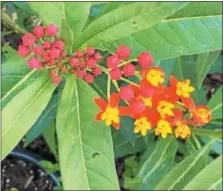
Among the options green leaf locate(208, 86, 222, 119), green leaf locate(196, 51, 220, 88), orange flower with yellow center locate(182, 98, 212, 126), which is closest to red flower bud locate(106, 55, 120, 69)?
orange flower with yellow center locate(182, 98, 212, 126)

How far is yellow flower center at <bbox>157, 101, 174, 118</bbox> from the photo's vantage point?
1.16m

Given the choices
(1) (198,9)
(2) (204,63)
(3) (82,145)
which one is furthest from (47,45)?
(2) (204,63)

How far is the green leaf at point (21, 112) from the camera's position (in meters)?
1.11

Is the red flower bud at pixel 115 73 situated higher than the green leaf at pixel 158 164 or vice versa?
the red flower bud at pixel 115 73

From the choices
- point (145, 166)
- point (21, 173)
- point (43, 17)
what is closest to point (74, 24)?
point (43, 17)

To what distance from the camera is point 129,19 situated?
1045mm

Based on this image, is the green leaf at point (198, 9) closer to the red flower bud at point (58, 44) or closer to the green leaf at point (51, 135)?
the red flower bud at point (58, 44)

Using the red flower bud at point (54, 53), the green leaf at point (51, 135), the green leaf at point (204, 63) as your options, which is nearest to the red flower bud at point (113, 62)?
the red flower bud at point (54, 53)

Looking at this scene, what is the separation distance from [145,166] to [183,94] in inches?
26.7

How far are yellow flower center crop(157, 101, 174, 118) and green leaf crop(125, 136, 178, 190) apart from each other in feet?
2.12

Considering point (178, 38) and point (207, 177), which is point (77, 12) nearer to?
point (178, 38)

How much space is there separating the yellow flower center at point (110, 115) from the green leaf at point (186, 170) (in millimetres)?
526

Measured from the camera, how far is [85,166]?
1.20 meters

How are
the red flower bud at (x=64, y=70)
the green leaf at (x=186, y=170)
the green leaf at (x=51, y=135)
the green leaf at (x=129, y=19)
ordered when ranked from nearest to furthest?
the green leaf at (x=129, y=19) → the red flower bud at (x=64, y=70) → the green leaf at (x=186, y=170) → the green leaf at (x=51, y=135)
